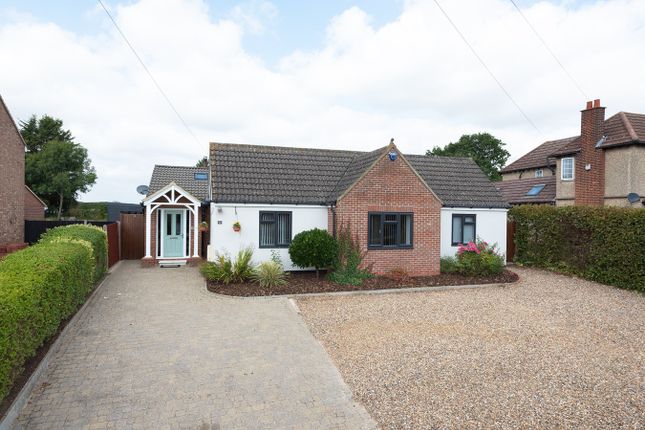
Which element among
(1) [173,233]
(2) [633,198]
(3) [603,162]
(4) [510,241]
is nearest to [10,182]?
(1) [173,233]

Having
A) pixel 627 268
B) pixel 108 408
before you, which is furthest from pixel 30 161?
pixel 627 268

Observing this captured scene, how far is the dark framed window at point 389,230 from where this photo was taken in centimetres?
1289

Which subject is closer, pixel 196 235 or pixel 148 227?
pixel 148 227

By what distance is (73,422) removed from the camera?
436cm

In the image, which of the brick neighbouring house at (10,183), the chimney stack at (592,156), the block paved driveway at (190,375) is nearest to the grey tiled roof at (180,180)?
the brick neighbouring house at (10,183)

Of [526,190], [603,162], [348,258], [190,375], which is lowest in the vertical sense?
[190,375]

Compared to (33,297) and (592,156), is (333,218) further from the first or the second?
(592,156)

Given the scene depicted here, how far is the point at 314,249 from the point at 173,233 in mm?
8218

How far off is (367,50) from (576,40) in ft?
17.4


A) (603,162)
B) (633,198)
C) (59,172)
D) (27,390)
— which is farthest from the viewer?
(59,172)

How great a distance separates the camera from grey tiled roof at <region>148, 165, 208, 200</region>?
1823 centimetres

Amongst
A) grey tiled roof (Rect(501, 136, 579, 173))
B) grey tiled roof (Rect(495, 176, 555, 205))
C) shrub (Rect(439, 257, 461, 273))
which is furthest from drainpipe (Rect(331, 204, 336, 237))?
grey tiled roof (Rect(501, 136, 579, 173))

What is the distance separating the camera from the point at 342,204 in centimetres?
1260

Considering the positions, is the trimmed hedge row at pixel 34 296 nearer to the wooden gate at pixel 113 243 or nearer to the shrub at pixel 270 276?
the shrub at pixel 270 276
